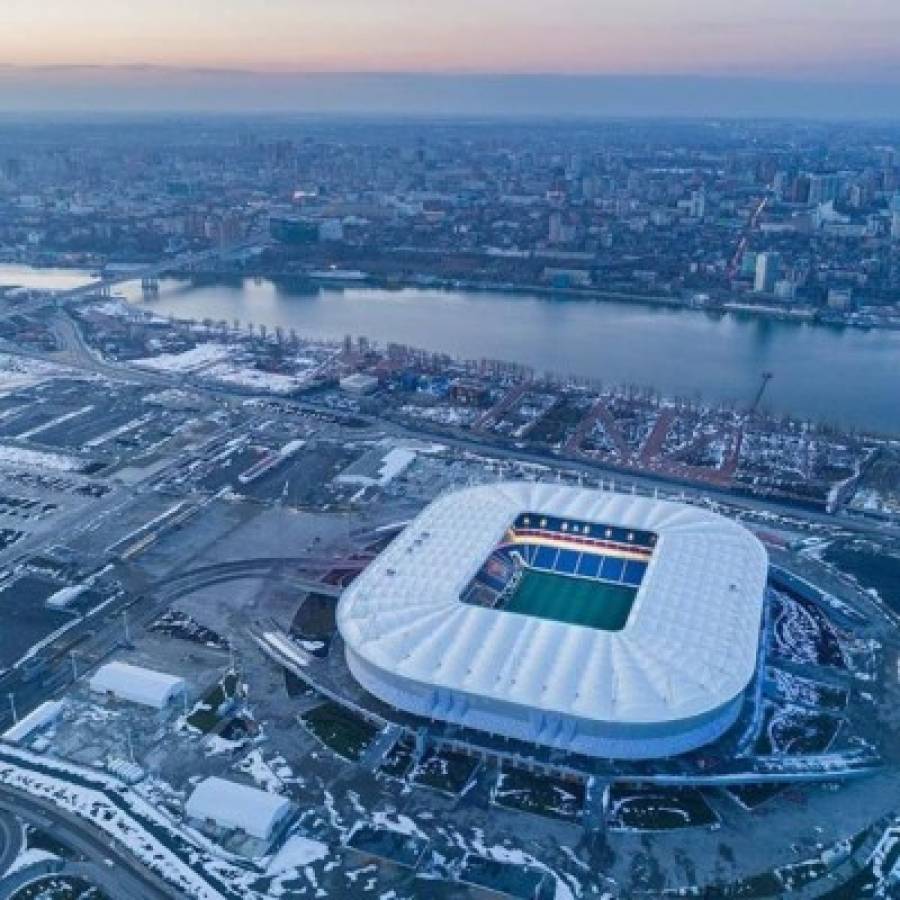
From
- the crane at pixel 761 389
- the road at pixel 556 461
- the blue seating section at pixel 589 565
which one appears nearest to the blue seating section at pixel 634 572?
the blue seating section at pixel 589 565

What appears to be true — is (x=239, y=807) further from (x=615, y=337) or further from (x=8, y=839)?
(x=615, y=337)

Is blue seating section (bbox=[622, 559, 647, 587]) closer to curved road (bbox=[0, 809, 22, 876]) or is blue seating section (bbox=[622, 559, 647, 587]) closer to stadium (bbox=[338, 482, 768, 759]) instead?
stadium (bbox=[338, 482, 768, 759])

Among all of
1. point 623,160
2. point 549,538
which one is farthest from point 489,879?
point 623,160

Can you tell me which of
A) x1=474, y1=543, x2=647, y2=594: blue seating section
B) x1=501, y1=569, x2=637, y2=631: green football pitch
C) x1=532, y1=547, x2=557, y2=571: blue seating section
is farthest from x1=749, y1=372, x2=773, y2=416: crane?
x1=501, y1=569, x2=637, y2=631: green football pitch

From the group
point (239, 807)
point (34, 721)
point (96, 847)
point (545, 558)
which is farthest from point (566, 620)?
point (34, 721)

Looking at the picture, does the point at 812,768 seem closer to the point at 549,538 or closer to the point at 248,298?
the point at 549,538

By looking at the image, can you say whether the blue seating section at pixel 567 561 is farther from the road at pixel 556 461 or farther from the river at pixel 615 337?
the river at pixel 615 337
